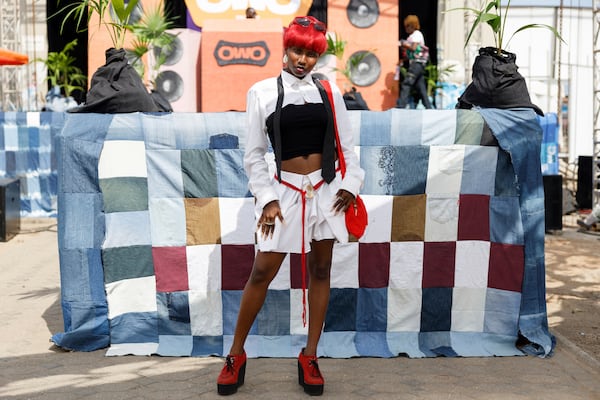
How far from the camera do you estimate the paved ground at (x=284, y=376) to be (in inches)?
130

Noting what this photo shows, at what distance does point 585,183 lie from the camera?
1087cm

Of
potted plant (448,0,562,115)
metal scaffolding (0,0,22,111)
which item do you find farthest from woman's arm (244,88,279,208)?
metal scaffolding (0,0,22,111)

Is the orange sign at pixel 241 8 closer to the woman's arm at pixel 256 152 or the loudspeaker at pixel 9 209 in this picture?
the loudspeaker at pixel 9 209

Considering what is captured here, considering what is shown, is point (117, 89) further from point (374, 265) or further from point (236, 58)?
point (236, 58)

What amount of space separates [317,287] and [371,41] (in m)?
11.6

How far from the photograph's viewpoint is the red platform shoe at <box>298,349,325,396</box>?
3264 millimetres

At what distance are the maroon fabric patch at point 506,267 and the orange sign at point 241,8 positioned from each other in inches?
414

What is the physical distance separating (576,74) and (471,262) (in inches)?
593

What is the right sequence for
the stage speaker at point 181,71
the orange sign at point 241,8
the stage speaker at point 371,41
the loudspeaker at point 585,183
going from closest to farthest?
the loudspeaker at point 585,183 < the stage speaker at point 181,71 < the orange sign at point 241,8 < the stage speaker at point 371,41

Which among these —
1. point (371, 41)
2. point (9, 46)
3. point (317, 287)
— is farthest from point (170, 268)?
point (9, 46)

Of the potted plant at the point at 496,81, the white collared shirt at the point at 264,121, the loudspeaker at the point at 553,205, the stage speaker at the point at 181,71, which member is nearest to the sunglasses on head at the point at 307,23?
the white collared shirt at the point at 264,121

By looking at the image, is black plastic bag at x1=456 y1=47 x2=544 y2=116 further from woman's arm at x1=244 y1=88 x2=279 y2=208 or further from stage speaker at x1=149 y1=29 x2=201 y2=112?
stage speaker at x1=149 y1=29 x2=201 y2=112

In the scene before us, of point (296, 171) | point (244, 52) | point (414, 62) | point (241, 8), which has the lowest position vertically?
point (296, 171)

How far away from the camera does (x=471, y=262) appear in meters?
4.03
